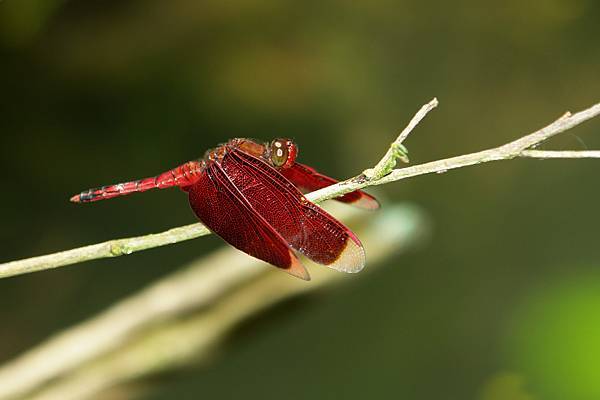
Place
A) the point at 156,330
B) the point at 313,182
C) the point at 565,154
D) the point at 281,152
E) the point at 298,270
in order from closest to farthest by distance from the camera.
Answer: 1. the point at 565,154
2. the point at 298,270
3. the point at 281,152
4. the point at 313,182
5. the point at 156,330

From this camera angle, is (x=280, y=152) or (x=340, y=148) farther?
(x=340, y=148)

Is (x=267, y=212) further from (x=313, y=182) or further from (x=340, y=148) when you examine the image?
(x=340, y=148)

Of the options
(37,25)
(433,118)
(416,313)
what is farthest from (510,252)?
(37,25)

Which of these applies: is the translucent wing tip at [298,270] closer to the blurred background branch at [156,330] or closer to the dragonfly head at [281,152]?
the dragonfly head at [281,152]

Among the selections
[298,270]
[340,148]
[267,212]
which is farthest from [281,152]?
[340,148]

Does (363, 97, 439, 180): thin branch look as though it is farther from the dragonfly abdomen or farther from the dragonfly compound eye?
the dragonfly abdomen

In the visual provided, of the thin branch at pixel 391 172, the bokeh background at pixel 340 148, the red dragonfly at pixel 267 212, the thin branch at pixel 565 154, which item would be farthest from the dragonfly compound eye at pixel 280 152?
the bokeh background at pixel 340 148
